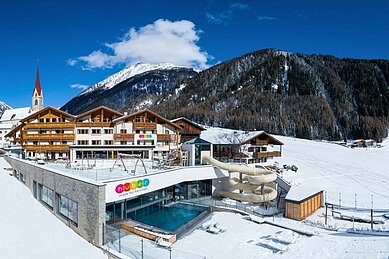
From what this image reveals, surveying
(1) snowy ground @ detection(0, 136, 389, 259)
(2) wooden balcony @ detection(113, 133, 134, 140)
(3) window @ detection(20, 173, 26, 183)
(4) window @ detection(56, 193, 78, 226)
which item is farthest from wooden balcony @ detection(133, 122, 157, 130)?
(4) window @ detection(56, 193, 78, 226)

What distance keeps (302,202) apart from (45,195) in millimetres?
18118

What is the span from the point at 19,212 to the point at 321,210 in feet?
70.1

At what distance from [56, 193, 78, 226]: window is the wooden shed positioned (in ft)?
46.3

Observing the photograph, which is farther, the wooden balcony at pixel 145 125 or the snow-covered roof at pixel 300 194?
the wooden balcony at pixel 145 125

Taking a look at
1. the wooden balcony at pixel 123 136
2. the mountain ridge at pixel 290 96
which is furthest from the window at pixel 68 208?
the mountain ridge at pixel 290 96

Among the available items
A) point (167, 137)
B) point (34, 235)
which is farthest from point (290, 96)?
point (34, 235)

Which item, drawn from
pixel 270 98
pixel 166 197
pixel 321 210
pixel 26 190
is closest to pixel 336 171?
Answer: pixel 321 210

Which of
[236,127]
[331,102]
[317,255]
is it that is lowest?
[317,255]

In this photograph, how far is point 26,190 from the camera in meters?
25.3

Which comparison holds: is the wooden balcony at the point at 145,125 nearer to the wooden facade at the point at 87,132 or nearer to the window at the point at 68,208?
the wooden facade at the point at 87,132

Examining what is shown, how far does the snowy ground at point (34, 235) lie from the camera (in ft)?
47.7

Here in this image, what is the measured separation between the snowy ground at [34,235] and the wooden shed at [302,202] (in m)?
13.2

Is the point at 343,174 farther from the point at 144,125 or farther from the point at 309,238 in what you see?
the point at 144,125

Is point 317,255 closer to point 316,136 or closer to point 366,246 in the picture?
point 366,246
